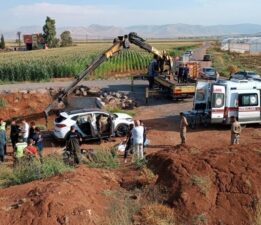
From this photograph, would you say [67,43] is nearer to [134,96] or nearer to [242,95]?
[134,96]

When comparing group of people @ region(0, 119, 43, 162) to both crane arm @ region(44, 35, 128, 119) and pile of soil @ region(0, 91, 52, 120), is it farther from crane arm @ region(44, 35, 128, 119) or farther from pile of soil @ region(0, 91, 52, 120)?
pile of soil @ region(0, 91, 52, 120)

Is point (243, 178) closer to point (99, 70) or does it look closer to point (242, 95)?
point (242, 95)

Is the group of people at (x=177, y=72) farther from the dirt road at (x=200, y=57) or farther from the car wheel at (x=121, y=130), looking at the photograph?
the dirt road at (x=200, y=57)

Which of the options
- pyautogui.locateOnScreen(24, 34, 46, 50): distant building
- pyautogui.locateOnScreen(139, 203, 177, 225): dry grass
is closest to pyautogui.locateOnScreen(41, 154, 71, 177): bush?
pyautogui.locateOnScreen(139, 203, 177, 225): dry grass

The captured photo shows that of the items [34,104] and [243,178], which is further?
[34,104]

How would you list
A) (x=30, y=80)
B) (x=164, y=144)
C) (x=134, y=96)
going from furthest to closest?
(x=30, y=80)
(x=134, y=96)
(x=164, y=144)

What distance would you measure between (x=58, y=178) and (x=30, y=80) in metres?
35.9

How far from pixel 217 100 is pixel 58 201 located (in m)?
14.2

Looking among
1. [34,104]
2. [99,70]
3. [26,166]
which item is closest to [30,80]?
[99,70]

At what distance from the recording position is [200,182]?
11.2 metres

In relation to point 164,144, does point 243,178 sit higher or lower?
higher

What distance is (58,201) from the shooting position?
10.1 metres

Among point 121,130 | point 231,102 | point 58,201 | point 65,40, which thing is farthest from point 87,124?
point 65,40

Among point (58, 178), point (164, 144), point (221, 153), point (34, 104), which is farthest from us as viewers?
point (34, 104)
